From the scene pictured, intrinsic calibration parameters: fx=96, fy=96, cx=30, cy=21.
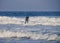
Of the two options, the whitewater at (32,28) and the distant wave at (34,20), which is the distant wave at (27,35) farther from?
the distant wave at (34,20)

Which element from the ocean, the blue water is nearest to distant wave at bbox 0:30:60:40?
the ocean

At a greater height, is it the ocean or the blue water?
the blue water

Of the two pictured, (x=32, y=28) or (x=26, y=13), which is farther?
(x=26, y=13)

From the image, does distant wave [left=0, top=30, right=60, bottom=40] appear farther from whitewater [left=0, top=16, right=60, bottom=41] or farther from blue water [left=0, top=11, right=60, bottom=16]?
blue water [left=0, top=11, right=60, bottom=16]

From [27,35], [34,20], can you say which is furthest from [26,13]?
[27,35]

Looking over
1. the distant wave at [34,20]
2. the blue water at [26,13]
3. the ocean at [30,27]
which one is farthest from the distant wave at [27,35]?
the blue water at [26,13]

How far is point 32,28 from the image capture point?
1095 millimetres

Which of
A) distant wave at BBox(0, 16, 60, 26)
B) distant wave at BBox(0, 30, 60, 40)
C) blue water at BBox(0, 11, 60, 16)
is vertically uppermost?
blue water at BBox(0, 11, 60, 16)

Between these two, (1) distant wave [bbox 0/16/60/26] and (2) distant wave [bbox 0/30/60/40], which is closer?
(2) distant wave [bbox 0/30/60/40]

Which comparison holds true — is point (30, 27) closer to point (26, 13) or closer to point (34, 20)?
point (34, 20)

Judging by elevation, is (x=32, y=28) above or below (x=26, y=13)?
below

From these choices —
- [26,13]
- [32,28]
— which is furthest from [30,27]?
[26,13]

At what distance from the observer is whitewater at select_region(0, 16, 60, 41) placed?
1.02 m

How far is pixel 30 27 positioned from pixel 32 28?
0.09 feet
